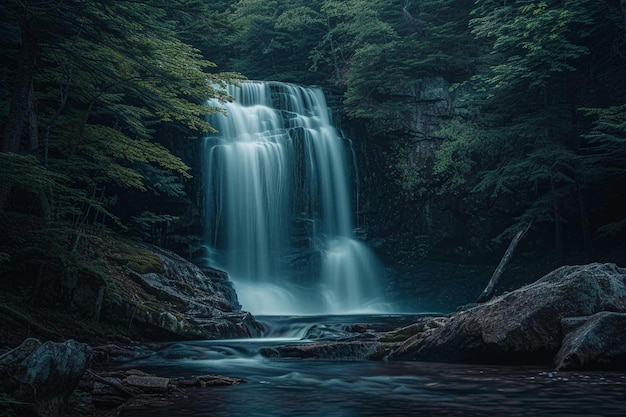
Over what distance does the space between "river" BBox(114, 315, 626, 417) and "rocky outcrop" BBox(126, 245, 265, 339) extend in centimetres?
240

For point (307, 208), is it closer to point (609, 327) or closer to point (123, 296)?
point (123, 296)

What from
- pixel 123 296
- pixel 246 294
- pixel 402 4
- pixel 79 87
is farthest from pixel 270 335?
pixel 402 4

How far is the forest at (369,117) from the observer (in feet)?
34.3

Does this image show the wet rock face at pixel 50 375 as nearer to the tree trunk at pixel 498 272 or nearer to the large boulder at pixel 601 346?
the large boulder at pixel 601 346

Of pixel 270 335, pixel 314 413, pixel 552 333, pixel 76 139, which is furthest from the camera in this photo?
pixel 270 335

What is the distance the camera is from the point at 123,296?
1170cm

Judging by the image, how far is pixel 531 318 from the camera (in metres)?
7.93

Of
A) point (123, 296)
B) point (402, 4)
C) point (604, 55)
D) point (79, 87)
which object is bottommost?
point (123, 296)

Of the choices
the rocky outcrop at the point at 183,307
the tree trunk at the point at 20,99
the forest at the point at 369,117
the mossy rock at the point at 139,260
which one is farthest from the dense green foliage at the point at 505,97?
the tree trunk at the point at 20,99

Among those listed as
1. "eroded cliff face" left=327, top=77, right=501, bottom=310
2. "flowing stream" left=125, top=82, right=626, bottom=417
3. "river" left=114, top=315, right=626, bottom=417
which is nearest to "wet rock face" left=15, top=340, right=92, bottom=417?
"river" left=114, top=315, right=626, bottom=417

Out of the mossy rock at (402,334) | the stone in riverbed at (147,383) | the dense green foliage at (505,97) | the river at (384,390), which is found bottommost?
the river at (384,390)

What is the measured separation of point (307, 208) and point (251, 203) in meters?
2.81

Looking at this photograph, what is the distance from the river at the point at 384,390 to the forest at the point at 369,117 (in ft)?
13.2

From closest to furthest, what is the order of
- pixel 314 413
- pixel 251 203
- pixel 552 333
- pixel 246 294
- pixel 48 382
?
1. pixel 48 382
2. pixel 314 413
3. pixel 552 333
4. pixel 246 294
5. pixel 251 203
